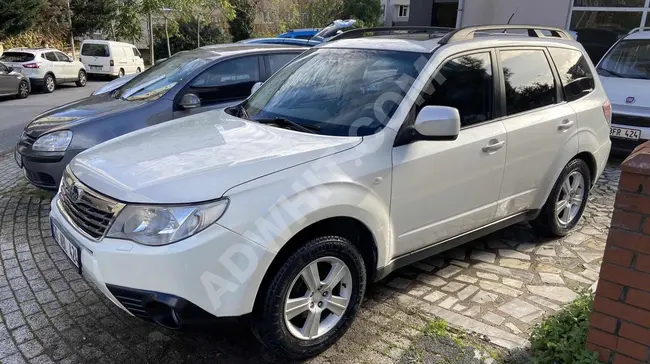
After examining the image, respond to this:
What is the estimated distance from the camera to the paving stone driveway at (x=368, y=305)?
286 centimetres

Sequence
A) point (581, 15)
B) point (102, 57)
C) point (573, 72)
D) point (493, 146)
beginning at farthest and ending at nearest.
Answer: point (102, 57)
point (581, 15)
point (573, 72)
point (493, 146)

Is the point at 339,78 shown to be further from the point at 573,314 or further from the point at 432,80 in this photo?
the point at 573,314

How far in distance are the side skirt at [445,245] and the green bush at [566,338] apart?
0.80 metres

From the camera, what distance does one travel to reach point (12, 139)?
877 centimetres

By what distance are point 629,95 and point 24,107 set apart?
1394cm

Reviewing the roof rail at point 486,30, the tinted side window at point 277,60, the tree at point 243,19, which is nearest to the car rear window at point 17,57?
the tinted side window at point 277,60

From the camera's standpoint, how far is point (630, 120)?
21.7ft

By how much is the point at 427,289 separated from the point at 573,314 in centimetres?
Answer: 101

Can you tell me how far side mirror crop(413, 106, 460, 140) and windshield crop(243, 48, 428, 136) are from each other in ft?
0.76

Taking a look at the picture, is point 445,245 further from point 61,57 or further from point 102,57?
point 102,57

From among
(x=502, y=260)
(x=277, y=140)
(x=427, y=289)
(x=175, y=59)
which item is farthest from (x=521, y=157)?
(x=175, y=59)

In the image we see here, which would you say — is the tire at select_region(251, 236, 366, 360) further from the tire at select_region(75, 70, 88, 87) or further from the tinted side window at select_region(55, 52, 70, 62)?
the tire at select_region(75, 70, 88, 87)

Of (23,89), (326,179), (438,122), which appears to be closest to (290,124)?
(326,179)

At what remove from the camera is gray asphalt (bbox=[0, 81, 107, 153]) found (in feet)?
30.1
